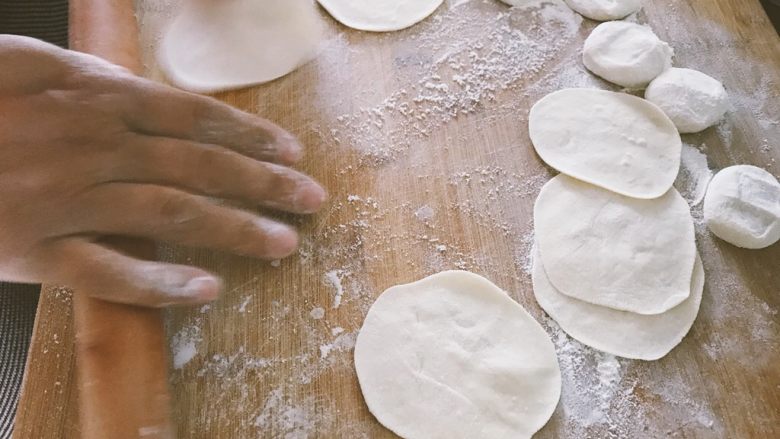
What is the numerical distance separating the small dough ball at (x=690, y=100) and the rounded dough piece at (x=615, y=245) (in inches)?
6.7

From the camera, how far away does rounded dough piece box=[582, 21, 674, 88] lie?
1272 millimetres

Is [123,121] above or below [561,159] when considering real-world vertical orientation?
above

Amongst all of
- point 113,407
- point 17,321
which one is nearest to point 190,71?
point 17,321

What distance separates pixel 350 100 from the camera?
1289 mm

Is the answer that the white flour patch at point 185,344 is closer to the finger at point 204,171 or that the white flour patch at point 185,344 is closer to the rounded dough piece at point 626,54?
the finger at point 204,171

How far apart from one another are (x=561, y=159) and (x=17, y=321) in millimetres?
1096

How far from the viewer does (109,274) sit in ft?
2.98

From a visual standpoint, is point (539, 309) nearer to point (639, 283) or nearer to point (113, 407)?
point (639, 283)

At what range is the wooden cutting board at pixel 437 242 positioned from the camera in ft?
3.32

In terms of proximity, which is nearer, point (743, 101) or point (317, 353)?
point (317, 353)

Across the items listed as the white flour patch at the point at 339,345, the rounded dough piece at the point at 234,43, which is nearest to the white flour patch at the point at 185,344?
the white flour patch at the point at 339,345

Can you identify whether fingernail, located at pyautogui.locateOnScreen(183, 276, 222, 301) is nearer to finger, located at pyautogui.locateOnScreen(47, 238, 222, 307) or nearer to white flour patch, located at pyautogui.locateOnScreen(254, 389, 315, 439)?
finger, located at pyautogui.locateOnScreen(47, 238, 222, 307)

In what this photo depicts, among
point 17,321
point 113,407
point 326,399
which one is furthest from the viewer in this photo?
point 17,321

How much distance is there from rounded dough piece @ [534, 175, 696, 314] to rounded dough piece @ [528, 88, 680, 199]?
0.03 meters
